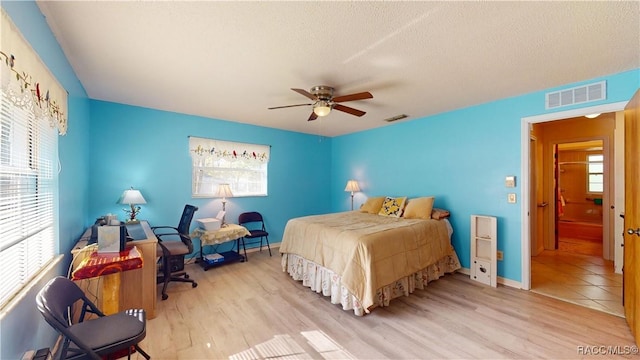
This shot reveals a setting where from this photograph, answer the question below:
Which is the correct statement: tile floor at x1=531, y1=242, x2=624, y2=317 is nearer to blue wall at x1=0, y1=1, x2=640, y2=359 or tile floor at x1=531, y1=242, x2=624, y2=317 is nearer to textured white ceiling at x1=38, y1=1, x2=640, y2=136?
blue wall at x1=0, y1=1, x2=640, y2=359

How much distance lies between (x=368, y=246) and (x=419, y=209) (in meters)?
1.48

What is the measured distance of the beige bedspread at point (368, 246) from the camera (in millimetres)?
2480

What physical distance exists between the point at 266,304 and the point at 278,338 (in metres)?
0.61

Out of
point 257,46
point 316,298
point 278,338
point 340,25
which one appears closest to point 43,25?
point 257,46

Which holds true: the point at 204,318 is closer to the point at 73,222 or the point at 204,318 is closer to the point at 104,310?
the point at 104,310

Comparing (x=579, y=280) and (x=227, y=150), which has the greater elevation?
(x=227, y=150)

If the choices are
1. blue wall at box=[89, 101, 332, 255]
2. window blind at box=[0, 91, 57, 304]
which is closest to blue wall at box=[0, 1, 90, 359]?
window blind at box=[0, 91, 57, 304]

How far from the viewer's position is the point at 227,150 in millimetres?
4328

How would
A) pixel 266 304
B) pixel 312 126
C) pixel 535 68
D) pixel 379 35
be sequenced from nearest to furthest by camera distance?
pixel 379 35, pixel 535 68, pixel 266 304, pixel 312 126

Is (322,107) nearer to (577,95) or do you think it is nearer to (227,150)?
(227,150)

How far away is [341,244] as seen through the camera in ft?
8.90

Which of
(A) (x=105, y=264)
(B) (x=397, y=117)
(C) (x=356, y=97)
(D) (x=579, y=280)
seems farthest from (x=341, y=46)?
(D) (x=579, y=280)

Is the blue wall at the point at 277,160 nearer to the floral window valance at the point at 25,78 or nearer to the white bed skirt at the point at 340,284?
the floral window valance at the point at 25,78

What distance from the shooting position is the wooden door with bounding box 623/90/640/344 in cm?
191
